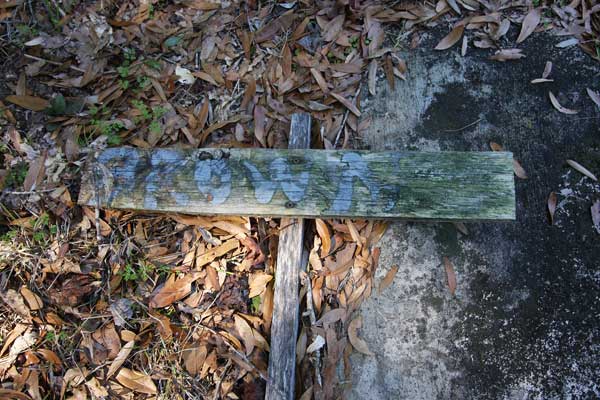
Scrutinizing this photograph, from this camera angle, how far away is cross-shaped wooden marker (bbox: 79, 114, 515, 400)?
2.12 m

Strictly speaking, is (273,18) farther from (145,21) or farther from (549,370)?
(549,370)

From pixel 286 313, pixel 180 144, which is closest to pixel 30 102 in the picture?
pixel 180 144

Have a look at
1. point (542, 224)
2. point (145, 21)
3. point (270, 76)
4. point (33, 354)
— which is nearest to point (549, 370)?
point (542, 224)

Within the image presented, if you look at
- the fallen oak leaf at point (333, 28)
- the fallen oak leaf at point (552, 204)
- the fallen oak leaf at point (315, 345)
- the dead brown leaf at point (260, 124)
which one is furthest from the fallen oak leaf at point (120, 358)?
the fallen oak leaf at point (552, 204)

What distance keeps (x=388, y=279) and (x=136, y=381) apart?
130 cm

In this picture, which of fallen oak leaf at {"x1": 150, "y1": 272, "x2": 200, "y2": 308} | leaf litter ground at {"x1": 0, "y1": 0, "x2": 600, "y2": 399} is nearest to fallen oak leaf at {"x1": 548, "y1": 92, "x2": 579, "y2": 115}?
leaf litter ground at {"x1": 0, "y1": 0, "x2": 600, "y2": 399}

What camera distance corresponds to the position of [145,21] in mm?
2877

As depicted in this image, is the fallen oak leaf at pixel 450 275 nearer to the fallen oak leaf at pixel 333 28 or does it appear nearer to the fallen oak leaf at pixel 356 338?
the fallen oak leaf at pixel 356 338

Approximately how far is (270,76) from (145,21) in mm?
863

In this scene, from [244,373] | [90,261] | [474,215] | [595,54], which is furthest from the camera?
[595,54]

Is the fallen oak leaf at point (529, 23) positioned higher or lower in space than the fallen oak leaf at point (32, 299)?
higher

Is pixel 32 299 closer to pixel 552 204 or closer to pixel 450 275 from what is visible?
pixel 450 275

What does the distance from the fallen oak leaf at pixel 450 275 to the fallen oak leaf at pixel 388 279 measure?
25cm

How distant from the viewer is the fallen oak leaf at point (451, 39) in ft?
8.93
